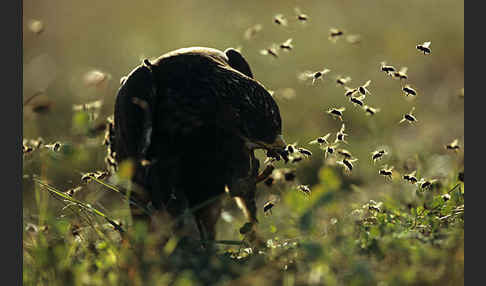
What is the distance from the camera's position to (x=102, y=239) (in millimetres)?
4195

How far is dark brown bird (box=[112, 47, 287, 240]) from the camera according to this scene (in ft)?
13.5

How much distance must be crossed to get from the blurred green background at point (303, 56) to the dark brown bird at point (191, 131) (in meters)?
2.26

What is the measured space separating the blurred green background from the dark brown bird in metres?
Answer: 2.26

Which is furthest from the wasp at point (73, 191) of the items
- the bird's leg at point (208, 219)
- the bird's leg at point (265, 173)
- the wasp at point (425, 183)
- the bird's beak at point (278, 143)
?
the wasp at point (425, 183)

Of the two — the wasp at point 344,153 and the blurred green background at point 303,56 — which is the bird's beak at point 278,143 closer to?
the wasp at point 344,153

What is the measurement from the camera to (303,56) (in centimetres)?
1199

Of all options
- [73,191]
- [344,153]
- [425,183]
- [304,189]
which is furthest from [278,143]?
[73,191]

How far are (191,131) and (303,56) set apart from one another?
8.17m

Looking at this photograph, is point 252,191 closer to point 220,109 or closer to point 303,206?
point 220,109

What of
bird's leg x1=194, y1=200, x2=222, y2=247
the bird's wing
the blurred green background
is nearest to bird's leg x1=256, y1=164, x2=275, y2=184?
bird's leg x1=194, y1=200, x2=222, y2=247

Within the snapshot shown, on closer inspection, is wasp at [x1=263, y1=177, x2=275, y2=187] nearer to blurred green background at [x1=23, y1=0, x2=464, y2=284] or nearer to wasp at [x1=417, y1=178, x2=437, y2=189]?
wasp at [x1=417, y1=178, x2=437, y2=189]

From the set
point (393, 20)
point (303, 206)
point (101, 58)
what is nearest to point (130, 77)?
point (303, 206)

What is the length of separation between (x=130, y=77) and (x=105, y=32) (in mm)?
10435

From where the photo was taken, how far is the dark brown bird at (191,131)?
4121 millimetres
